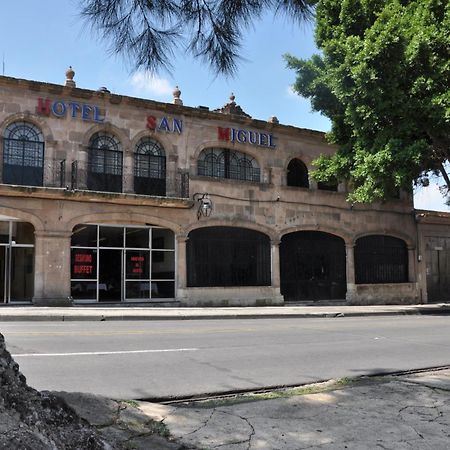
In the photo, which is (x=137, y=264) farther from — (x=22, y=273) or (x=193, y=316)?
(x=193, y=316)

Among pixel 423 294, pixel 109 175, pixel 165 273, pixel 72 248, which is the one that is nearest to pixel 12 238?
pixel 72 248

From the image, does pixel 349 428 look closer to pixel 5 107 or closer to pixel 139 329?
pixel 139 329

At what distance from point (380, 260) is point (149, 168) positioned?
12.9 meters

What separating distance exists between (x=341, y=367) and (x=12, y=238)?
48.9 ft

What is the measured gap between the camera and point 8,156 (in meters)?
19.5

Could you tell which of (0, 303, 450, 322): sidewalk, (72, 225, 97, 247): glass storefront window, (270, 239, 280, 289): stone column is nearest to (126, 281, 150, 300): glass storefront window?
(0, 303, 450, 322): sidewalk

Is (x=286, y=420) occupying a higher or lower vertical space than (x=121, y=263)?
lower

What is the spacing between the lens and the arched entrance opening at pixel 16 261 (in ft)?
64.4

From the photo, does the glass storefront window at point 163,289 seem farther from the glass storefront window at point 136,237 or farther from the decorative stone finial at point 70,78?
the decorative stone finial at point 70,78

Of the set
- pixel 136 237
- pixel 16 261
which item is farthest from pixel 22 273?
pixel 136 237

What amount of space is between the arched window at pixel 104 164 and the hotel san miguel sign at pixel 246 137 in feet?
15.3

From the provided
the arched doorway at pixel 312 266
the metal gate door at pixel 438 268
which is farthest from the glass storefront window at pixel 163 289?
the metal gate door at pixel 438 268

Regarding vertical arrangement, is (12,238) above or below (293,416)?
above

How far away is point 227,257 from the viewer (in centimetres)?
2311
